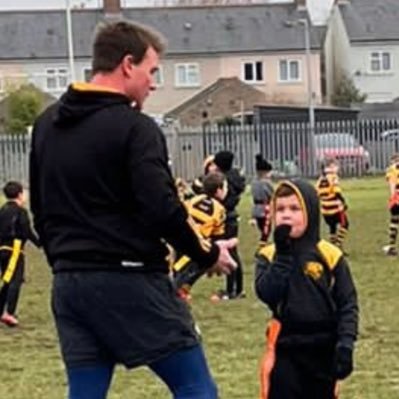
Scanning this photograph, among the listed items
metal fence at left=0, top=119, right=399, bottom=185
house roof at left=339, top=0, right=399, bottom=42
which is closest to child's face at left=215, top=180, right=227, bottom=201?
metal fence at left=0, top=119, right=399, bottom=185

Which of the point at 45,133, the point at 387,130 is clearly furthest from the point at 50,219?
the point at 387,130

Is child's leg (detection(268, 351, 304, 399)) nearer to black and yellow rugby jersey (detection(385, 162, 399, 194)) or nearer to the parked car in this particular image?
black and yellow rugby jersey (detection(385, 162, 399, 194))

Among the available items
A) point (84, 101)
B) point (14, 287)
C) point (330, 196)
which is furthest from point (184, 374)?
point (330, 196)

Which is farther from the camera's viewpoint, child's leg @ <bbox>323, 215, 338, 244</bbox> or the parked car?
the parked car

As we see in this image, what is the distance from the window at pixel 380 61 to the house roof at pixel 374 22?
0.99 m

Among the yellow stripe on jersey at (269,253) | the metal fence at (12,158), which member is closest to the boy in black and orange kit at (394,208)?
the yellow stripe on jersey at (269,253)

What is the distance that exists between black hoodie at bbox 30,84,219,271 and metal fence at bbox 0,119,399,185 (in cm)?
4894

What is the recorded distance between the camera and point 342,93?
86.1m

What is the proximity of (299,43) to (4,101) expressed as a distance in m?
19.6

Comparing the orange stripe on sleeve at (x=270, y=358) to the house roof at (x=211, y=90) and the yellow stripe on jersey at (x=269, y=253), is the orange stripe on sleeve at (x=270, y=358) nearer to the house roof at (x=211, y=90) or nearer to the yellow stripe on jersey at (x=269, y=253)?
the yellow stripe on jersey at (x=269, y=253)

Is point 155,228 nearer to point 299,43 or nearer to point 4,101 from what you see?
point 4,101

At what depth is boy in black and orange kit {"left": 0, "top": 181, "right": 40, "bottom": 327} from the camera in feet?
51.8

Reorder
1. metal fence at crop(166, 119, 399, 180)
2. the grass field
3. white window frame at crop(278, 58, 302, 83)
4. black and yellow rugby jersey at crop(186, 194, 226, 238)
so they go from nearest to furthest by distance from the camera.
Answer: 1. the grass field
2. black and yellow rugby jersey at crop(186, 194, 226, 238)
3. metal fence at crop(166, 119, 399, 180)
4. white window frame at crop(278, 58, 302, 83)

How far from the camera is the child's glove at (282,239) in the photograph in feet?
24.0
